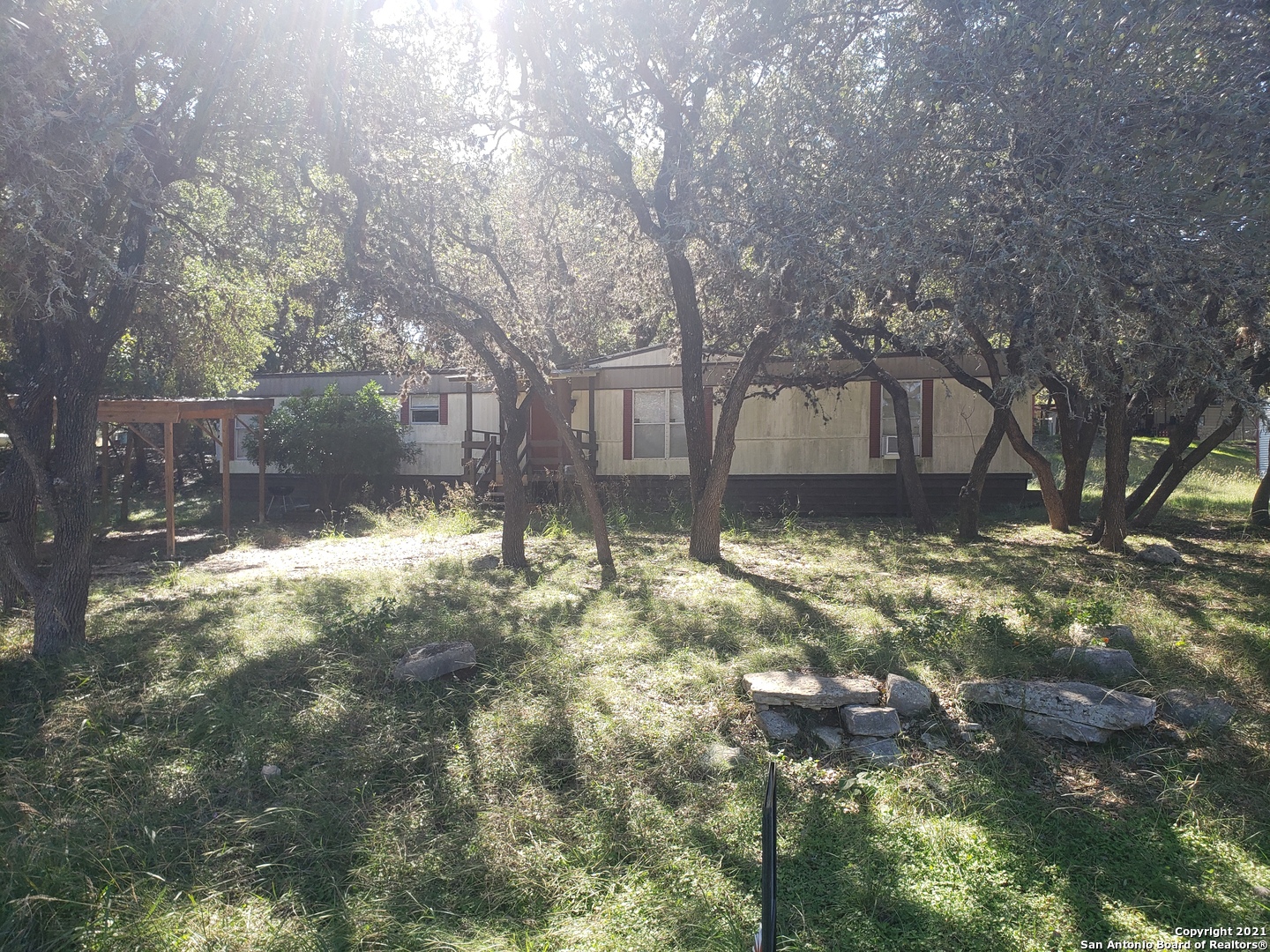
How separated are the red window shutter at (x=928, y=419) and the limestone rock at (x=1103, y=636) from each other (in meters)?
9.10

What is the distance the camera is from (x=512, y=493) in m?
9.41

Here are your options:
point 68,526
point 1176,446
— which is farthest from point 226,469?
point 1176,446

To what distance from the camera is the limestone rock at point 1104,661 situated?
4.88 meters

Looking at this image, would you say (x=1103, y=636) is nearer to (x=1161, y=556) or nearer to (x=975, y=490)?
(x=1161, y=556)

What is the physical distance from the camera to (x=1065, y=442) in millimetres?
11336

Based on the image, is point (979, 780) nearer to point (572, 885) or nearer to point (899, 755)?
point (899, 755)

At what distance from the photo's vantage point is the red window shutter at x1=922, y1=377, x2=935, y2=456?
14.5 meters

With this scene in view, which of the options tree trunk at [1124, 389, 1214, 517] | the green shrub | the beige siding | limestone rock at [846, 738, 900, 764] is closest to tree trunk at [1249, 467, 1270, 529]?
tree trunk at [1124, 389, 1214, 517]

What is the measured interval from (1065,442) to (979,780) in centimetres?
869

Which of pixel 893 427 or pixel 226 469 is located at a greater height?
pixel 893 427

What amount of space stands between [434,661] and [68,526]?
298cm

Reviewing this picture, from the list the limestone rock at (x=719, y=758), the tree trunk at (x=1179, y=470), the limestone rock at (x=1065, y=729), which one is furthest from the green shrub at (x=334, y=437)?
the limestone rock at (x=1065, y=729)

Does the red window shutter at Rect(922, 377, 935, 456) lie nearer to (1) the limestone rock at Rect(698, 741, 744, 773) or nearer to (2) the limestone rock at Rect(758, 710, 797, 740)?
(2) the limestone rock at Rect(758, 710, 797, 740)

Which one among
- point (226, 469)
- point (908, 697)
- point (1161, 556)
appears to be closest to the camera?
point (908, 697)
